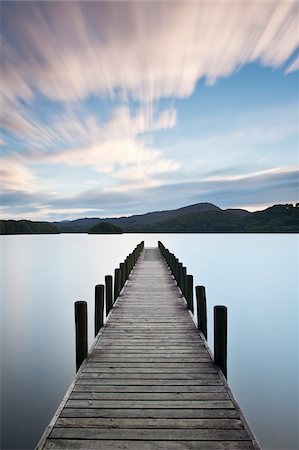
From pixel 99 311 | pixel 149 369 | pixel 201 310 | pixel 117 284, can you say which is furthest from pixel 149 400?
pixel 117 284

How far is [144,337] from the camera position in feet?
20.3

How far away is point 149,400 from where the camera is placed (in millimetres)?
3805

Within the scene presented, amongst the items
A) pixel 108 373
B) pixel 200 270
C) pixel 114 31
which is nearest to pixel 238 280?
pixel 200 270

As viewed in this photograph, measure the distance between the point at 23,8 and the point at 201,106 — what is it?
1976 cm

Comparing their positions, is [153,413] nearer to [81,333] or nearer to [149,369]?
[149,369]

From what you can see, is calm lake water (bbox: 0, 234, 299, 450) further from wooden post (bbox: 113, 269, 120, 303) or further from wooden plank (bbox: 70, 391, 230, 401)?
wooden plank (bbox: 70, 391, 230, 401)

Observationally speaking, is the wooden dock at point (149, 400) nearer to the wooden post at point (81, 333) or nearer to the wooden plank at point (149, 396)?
the wooden plank at point (149, 396)

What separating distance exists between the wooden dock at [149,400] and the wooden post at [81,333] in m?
0.16

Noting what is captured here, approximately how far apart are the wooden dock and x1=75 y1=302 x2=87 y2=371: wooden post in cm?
16

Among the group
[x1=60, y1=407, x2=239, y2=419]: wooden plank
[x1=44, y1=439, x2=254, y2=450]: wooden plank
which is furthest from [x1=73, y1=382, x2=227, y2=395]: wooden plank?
[x1=44, y1=439, x2=254, y2=450]: wooden plank

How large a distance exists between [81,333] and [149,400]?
196 centimetres

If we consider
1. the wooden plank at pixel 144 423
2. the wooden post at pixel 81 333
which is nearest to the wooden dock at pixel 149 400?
the wooden plank at pixel 144 423

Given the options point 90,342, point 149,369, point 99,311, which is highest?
point 99,311

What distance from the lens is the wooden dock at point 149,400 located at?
307cm
